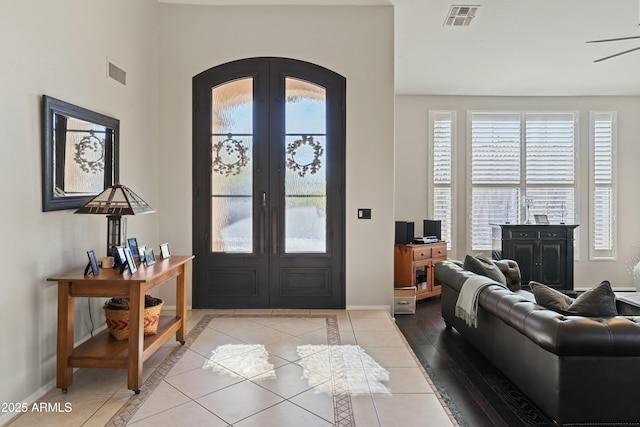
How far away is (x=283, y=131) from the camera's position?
4.62 meters

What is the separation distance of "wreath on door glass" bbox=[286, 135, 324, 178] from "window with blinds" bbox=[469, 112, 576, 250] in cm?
345

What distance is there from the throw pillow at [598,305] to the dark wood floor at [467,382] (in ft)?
2.34

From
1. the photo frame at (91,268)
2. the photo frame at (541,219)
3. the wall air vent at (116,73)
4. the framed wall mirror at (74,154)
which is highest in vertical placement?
the wall air vent at (116,73)

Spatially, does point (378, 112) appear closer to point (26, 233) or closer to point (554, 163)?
point (26, 233)

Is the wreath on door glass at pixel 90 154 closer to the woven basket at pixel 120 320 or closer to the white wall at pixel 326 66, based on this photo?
the woven basket at pixel 120 320

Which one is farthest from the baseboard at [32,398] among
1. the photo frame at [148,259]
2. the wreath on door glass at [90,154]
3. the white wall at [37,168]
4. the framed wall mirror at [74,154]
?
the wreath on door glass at [90,154]

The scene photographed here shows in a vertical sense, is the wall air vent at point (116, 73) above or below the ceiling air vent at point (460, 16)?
below

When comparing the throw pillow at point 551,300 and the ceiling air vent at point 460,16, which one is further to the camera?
the ceiling air vent at point 460,16

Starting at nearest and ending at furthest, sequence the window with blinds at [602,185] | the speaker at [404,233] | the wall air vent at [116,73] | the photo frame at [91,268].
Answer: the photo frame at [91,268] < the wall air vent at [116,73] < the speaker at [404,233] < the window with blinds at [602,185]

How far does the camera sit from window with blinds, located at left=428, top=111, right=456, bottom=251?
6.93 m

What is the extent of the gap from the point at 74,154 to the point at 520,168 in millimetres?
6510

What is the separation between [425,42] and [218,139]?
276 cm

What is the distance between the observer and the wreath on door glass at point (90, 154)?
10.2 ft

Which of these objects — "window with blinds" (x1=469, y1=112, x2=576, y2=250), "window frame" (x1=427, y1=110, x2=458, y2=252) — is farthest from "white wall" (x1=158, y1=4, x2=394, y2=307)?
"window with blinds" (x1=469, y1=112, x2=576, y2=250)
